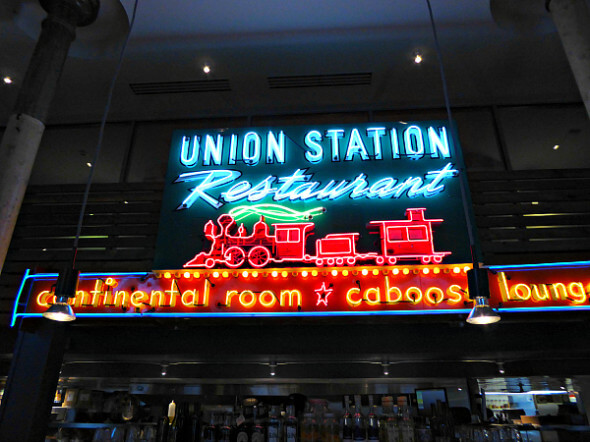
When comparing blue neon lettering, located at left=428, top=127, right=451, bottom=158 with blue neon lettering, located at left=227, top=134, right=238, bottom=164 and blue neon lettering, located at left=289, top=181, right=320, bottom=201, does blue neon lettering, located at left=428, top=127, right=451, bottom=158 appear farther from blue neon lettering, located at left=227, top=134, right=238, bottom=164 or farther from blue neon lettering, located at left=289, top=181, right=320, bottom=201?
blue neon lettering, located at left=227, top=134, right=238, bottom=164

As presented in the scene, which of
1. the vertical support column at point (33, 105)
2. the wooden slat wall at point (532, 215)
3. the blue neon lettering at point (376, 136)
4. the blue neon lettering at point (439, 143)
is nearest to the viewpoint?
the vertical support column at point (33, 105)

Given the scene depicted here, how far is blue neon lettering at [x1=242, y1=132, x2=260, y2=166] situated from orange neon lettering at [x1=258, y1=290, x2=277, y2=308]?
2335 millimetres

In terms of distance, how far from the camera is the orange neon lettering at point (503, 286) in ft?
16.6

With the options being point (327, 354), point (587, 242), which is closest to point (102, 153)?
point (327, 354)

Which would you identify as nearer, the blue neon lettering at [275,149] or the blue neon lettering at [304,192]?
the blue neon lettering at [304,192]

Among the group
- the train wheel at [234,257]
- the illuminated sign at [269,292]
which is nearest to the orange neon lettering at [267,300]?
the illuminated sign at [269,292]

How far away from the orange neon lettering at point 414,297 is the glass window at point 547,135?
14.2ft

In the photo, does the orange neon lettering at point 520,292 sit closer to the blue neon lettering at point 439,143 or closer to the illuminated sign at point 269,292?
the illuminated sign at point 269,292

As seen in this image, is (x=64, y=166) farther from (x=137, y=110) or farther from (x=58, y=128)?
(x=137, y=110)

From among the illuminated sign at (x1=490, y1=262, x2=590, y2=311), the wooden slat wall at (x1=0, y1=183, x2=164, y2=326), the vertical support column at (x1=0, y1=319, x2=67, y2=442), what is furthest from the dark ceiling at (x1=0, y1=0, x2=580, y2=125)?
the vertical support column at (x1=0, y1=319, x2=67, y2=442)

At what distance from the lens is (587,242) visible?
18.9ft

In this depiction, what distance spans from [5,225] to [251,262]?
2908mm

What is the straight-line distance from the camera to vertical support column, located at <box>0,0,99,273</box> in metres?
4.82

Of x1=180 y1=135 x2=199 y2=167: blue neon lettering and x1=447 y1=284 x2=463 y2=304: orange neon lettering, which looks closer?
x1=447 y1=284 x2=463 y2=304: orange neon lettering
